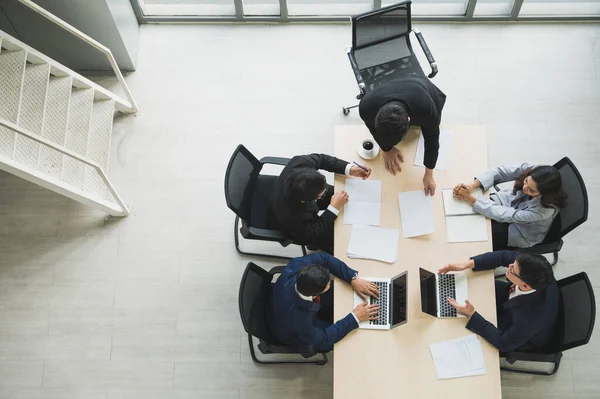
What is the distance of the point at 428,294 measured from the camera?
2.89 metres

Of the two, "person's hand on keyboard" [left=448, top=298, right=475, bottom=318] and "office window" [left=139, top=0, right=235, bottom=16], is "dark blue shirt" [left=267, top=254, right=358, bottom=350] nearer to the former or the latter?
"person's hand on keyboard" [left=448, top=298, right=475, bottom=318]

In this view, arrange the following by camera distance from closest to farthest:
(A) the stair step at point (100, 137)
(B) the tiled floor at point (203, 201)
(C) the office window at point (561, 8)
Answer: (B) the tiled floor at point (203, 201)
(A) the stair step at point (100, 137)
(C) the office window at point (561, 8)

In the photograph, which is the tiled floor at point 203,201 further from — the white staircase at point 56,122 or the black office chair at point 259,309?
the black office chair at point 259,309

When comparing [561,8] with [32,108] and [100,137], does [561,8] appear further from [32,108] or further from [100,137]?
[32,108]

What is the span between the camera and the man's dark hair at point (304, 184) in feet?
9.67

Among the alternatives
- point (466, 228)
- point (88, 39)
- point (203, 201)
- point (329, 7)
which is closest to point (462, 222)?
point (466, 228)

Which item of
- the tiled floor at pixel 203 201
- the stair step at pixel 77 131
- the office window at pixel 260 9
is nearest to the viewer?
the tiled floor at pixel 203 201

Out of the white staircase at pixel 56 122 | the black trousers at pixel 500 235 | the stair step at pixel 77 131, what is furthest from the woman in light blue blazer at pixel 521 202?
the stair step at pixel 77 131

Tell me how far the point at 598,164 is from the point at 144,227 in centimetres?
339

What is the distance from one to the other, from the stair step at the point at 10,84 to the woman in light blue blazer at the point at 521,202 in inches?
115

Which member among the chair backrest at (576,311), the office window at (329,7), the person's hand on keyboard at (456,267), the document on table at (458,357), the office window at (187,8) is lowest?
the document on table at (458,357)

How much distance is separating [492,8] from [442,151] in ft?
6.33

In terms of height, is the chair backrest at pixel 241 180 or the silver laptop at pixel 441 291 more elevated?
the chair backrest at pixel 241 180

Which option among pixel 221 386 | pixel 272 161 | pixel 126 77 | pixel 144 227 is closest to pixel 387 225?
pixel 272 161
